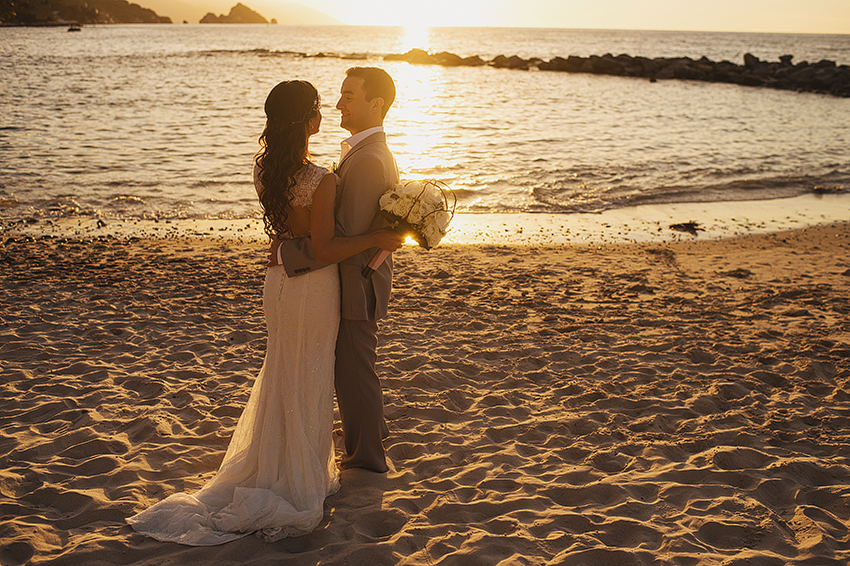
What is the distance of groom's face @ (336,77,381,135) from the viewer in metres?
3.36

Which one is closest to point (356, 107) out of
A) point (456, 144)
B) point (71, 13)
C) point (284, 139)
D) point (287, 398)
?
point (284, 139)

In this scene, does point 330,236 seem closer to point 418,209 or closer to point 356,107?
point 418,209

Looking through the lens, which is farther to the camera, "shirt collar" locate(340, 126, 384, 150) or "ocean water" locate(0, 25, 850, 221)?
"ocean water" locate(0, 25, 850, 221)

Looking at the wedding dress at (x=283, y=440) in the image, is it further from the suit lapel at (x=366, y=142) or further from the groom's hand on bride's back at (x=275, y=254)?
the suit lapel at (x=366, y=142)

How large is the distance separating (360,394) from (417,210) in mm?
1282

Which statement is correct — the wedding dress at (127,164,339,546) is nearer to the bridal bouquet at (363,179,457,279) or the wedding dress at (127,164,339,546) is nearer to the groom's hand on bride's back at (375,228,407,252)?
the groom's hand on bride's back at (375,228,407,252)

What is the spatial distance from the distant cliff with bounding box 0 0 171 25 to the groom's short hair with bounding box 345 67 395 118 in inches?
5250

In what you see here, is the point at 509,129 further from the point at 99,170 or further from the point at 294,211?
the point at 294,211

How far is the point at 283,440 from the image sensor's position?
3439 millimetres

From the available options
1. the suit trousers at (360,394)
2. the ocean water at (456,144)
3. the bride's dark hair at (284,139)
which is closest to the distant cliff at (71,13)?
the ocean water at (456,144)

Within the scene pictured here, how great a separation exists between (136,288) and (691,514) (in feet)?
21.0

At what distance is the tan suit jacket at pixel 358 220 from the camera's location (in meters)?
3.30

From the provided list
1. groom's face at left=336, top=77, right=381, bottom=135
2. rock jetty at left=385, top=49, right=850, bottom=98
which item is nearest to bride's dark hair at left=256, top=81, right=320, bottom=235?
groom's face at left=336, top=77, right=381, bottom=135

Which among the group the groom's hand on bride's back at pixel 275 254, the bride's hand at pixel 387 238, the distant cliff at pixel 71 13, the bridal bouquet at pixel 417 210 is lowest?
the groom's hand on bride's back at pixel 275 254
